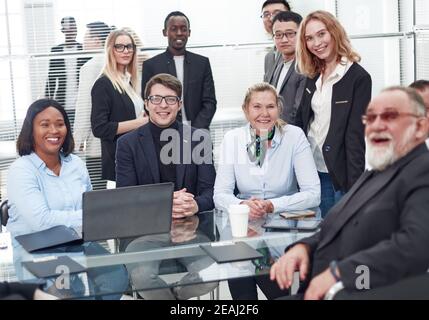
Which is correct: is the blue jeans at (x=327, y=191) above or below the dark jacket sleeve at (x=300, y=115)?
below

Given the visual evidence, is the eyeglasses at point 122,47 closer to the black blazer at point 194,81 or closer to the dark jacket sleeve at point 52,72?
the black blazer at point 194,81

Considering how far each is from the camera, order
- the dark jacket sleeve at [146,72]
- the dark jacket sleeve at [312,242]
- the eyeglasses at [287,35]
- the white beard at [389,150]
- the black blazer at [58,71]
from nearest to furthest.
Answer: the white beard at [389,150] → the dark jacket sleeve at [312,242] → the eyeglasses at [287,35] → the dark jacket sleeve at [146,72] → the black blazer at [58,71]

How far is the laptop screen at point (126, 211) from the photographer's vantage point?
262 cm

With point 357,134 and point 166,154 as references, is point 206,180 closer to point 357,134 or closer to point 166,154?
point 166,154

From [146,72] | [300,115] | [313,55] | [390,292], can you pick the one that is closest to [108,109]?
[146,72]

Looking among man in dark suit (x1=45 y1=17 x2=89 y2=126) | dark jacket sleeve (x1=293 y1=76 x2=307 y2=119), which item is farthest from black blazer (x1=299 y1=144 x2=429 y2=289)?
man in dark suit (x1=45 y1=17 x2=89 y2=126)

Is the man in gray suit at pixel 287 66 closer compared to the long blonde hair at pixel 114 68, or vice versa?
the man in gray suit at pixel 287 66

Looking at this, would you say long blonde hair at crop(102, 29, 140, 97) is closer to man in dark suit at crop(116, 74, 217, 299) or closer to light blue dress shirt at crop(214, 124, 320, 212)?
man in dark suit at crop(116, 74, 217, 299)

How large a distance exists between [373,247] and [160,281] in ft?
2.49

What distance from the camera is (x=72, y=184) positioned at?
325 cm

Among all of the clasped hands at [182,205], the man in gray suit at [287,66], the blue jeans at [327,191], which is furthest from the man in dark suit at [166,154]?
the man in gray suit at [287,66]

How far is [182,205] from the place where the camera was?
3.17 meters

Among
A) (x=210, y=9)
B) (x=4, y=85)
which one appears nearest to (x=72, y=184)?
(x=4, y=85)
